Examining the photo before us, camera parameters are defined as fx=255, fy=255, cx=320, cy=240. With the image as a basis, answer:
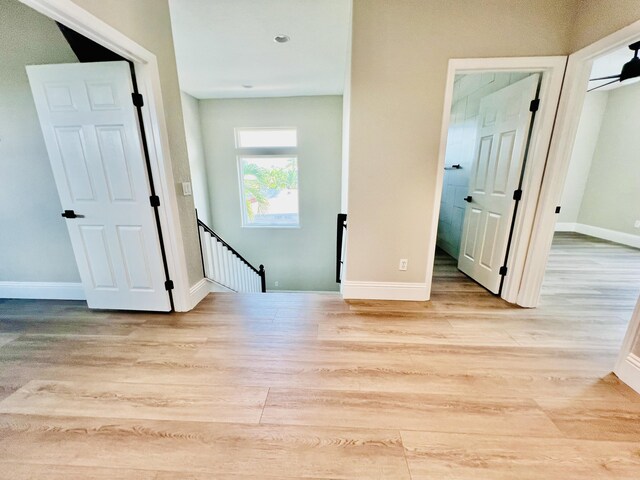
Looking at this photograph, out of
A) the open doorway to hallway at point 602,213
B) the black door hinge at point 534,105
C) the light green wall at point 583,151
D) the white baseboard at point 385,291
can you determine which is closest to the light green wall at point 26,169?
the white baseboard at point 385,291

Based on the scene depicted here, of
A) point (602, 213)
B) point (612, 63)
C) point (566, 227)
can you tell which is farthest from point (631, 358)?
point (566, 227)

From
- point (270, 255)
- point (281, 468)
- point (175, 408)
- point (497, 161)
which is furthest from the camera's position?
point (270, 255)

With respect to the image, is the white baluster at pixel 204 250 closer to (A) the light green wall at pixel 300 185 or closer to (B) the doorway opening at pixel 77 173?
(B) the doorway opening at pixel 77 173

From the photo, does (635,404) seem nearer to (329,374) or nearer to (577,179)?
(329,374)

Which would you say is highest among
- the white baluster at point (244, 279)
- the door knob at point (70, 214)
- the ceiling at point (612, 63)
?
the ceiling at point (612, 63)

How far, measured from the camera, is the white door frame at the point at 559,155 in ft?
5.95

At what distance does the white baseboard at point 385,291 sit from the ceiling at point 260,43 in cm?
245

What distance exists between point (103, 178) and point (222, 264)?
5.24 ft

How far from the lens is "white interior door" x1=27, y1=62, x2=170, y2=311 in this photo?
73.9 inches

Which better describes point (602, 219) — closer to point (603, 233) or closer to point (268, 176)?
point (603, 233)

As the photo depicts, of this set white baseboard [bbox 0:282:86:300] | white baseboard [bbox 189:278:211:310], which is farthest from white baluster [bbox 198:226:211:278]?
white baseboard [bbox 0:282:86:300]

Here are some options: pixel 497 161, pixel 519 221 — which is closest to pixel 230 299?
pixel 519 221

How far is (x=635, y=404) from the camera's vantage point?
1423 millimetres

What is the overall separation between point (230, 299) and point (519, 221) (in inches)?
114
